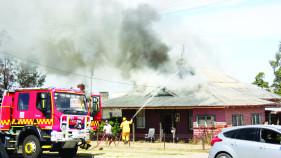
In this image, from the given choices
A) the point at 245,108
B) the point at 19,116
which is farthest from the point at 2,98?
the point at 245,108

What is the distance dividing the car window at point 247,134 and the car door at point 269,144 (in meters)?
0.22

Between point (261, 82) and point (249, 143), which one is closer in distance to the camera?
point (249, 143)

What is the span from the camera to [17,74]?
32219 millimetres

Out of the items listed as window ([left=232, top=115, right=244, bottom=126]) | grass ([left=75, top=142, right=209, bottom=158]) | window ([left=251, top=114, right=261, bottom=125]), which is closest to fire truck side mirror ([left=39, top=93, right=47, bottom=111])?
grass ([left=75, top=142, right=209, bottom=158])

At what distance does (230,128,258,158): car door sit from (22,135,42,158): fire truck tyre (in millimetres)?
6900

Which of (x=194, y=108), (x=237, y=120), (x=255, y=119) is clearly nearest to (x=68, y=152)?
(x=194, y=108)

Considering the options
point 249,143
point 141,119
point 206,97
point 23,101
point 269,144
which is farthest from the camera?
point 141,119

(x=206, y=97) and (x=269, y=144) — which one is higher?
(x=206, y=97)

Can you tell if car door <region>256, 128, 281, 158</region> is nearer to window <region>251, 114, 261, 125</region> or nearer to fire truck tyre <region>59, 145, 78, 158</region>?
fire truck tyre <region>59, 145, 78, 158</region>

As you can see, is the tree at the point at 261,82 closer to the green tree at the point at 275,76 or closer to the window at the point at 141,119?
the green tree at the point at 275,76

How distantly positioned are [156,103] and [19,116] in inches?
497

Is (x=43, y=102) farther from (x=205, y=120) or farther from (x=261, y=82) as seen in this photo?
(x=261, y=82)

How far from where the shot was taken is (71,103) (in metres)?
13.7

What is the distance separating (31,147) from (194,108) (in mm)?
12773
